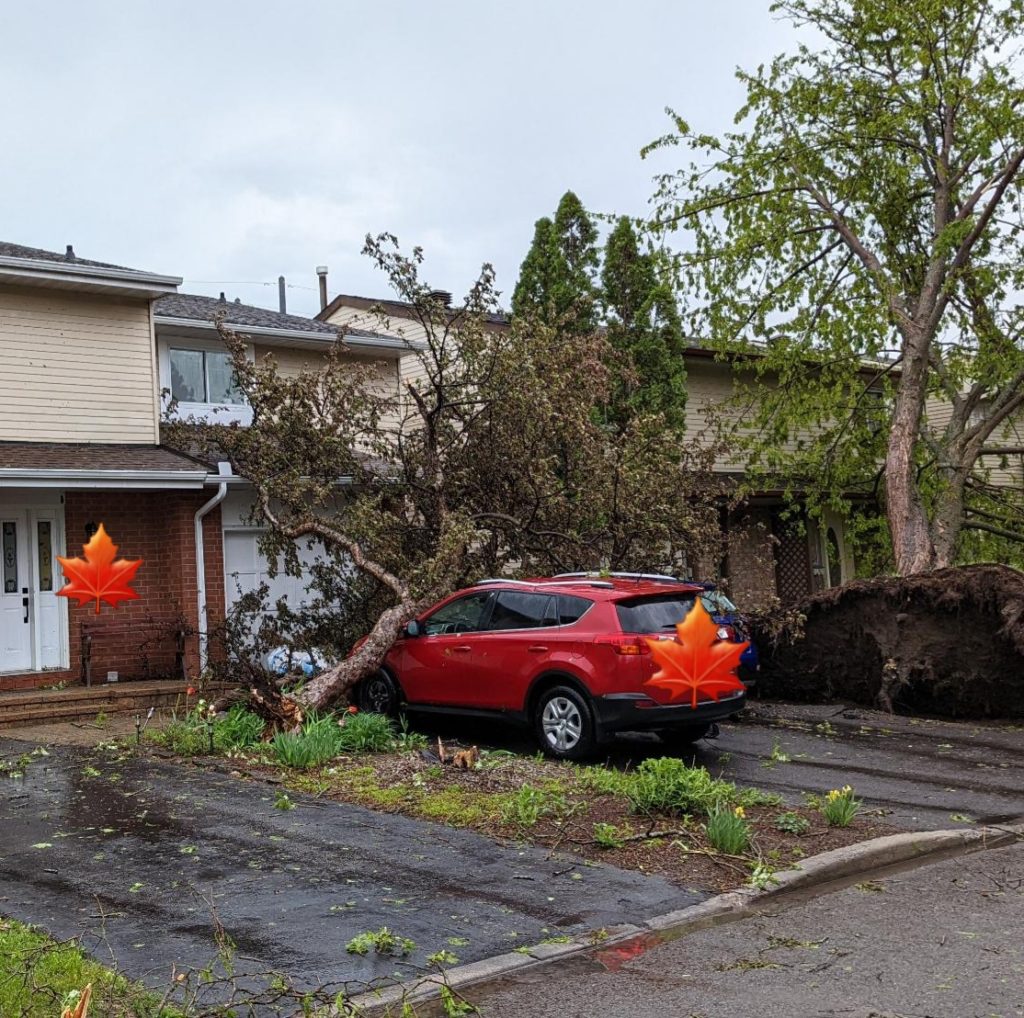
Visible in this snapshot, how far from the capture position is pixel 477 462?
1391 centimetres

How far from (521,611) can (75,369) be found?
7.92 metres

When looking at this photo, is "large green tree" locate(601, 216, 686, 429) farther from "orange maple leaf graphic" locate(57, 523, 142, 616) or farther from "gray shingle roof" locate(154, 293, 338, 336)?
"orange maple leaf graphic" locate(57, 523, 142, 616)

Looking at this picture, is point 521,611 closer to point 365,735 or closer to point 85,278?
point 365,735

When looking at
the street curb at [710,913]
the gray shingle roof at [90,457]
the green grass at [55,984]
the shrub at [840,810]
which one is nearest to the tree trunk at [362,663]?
the gray shingle roof at [90,457]

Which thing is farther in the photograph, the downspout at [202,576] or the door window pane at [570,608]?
the downspout at [202,576]

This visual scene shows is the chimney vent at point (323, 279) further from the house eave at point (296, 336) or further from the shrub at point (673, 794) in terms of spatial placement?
the shrub at point (673, 794)

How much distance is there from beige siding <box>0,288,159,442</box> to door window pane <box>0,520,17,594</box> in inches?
45.4

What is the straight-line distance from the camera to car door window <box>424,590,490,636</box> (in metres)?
11.3

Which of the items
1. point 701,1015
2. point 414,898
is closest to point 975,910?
point 701,1015

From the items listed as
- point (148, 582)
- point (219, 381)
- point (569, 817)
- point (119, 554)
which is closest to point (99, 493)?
point (119, 554)

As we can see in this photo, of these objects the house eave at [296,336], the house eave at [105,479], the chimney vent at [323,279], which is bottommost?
the house eave at [105,479]

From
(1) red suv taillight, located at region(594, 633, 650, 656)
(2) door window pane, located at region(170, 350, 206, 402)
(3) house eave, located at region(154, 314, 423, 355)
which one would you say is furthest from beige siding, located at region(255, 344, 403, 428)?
(1) red suv taillight, located at region(594, 633, 650, 656)

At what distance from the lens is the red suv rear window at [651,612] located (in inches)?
393

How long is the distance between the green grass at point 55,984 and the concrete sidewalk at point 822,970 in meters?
1.38
